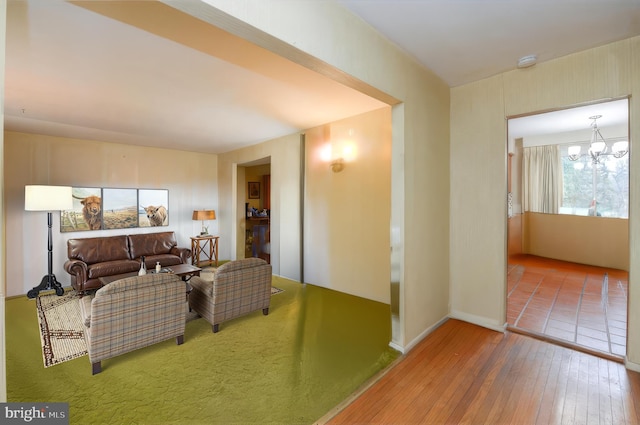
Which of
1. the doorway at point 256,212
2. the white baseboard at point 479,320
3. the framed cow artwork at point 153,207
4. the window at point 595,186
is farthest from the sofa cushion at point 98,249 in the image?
the window at point 595,186

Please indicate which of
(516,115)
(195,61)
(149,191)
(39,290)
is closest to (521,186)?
(516,115)

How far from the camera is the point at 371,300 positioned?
157 inches

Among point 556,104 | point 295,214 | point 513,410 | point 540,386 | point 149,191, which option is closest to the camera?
point 513,410

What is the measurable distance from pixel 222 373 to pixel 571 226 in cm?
703

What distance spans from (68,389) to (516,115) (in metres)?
4.52

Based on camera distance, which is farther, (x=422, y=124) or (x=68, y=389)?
(x=422, y=124)

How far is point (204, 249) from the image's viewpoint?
21.7 ft

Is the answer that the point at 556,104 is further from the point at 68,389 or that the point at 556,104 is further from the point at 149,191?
the point at 149,191

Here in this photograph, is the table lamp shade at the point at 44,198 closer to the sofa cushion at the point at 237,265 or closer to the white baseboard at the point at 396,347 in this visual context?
the sofa cushion at the point at 237,265

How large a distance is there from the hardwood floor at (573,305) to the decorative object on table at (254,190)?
20.7 feet

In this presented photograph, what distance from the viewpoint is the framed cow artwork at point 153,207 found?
579 centimetres

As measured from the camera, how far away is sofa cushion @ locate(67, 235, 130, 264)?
4.71m

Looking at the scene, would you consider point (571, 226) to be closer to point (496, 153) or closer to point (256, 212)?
point (496, 153)

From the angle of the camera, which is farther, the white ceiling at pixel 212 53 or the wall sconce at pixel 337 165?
the wall sconce at pixel 337 165
